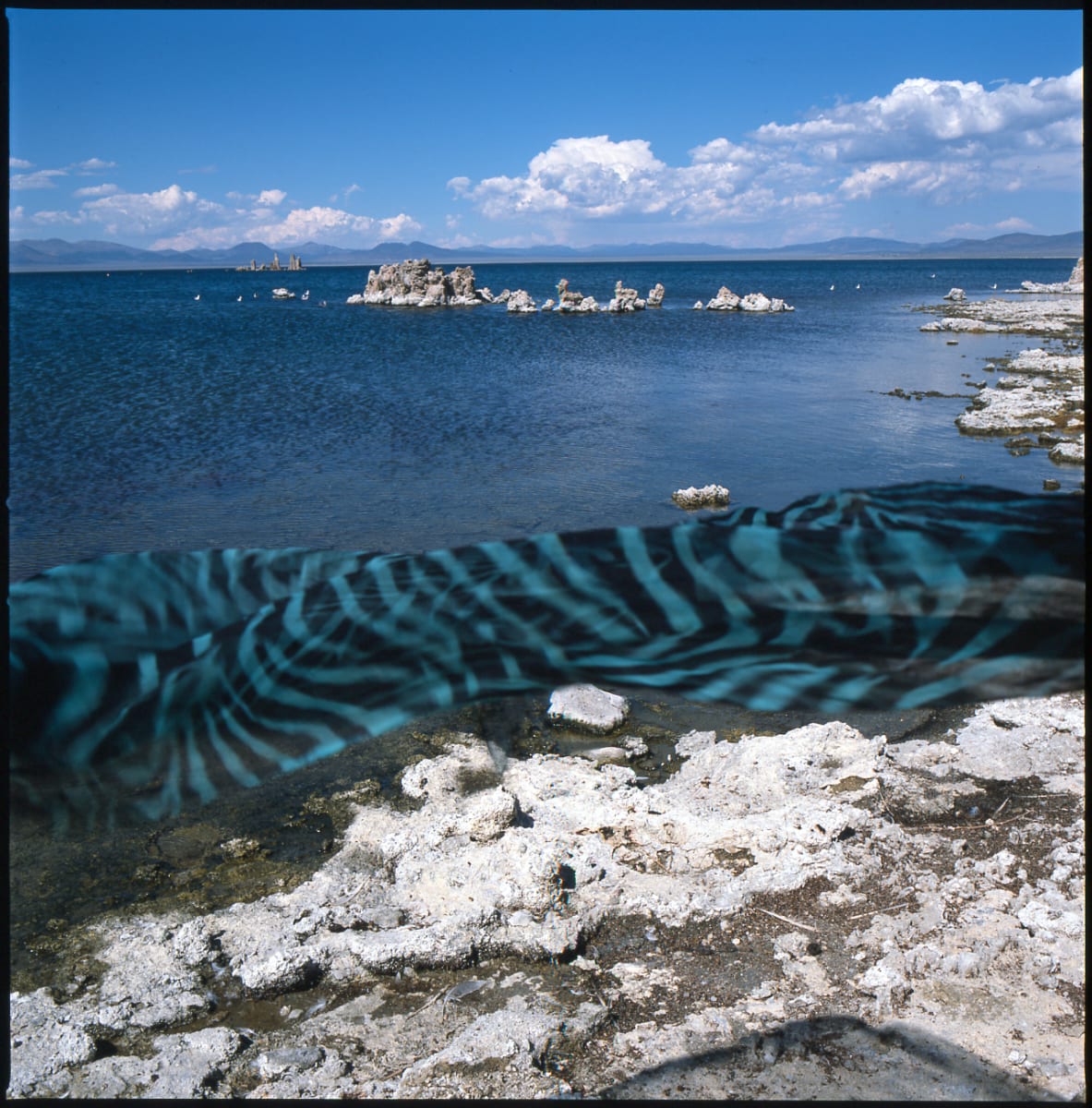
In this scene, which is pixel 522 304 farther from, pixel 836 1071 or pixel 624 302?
pixel 836 1071

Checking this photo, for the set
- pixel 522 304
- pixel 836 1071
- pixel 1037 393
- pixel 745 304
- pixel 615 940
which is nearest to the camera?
pixel 836 1071

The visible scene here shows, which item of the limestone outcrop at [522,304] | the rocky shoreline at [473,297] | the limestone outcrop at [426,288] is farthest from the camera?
the limestone outcrop at [426,288]

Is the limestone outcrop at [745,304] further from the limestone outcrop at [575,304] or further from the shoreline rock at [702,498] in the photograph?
the shoreline rock at [702,498]

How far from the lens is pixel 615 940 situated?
6195mm

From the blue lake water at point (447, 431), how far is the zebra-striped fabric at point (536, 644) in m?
13.8

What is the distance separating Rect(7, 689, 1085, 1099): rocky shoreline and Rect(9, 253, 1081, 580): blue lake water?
956 cm

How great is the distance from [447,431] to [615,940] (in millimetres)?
21585

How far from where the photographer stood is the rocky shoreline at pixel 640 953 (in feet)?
16.5

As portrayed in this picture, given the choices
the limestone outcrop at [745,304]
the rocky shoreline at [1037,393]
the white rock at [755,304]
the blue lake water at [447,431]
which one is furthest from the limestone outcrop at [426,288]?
the rocky shoreline at [1037,393]

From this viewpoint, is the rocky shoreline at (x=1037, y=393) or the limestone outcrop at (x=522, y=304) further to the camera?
the limestone outcrop at (x=522, y=304)

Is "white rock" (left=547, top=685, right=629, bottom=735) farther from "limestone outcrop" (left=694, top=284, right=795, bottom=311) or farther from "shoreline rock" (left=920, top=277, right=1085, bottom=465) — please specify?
"limestone outcrop" (left=694, top=284, right=795, bottom=311)

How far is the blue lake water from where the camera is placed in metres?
18.6

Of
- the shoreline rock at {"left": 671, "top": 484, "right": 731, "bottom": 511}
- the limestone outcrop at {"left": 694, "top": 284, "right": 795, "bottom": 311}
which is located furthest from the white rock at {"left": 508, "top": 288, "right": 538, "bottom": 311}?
the shoreline rock at {"left": 671, "top": 484, "right": 731, "bottom": 511}

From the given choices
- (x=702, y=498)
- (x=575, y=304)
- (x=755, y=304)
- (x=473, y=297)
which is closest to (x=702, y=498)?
(x=702, y=498)
